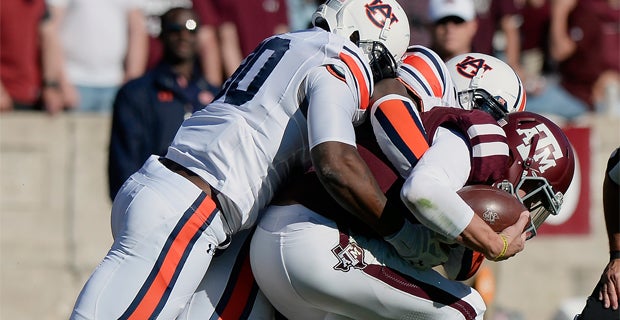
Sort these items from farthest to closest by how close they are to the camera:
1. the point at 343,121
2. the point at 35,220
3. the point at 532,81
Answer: the point at 532,81 → the point at 35,220 → the point at 343,121

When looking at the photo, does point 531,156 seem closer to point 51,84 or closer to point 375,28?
point 375,28

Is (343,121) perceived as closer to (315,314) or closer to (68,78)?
(315,314)

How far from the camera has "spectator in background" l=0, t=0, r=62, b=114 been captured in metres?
8.54

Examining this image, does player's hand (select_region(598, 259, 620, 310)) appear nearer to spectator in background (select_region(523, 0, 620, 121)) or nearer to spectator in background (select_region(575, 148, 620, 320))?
spectator in background (select_region(575, 148, 620, 320))

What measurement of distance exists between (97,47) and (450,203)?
4893 mm

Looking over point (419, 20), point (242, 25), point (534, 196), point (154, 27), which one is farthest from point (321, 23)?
point (154, 27)

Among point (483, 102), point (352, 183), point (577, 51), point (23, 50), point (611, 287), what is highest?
point (352, 183)

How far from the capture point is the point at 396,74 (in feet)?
15.6

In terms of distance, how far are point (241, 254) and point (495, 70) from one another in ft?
4.30

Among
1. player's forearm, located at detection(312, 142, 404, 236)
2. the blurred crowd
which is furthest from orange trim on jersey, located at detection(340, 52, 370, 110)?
the blurred crowd

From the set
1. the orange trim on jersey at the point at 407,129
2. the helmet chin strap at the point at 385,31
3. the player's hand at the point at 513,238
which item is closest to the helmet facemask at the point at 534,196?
the player's hand at the point at 513,238

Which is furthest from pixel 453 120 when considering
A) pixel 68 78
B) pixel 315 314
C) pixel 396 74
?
pixel 68 78

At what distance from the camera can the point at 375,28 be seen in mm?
4727

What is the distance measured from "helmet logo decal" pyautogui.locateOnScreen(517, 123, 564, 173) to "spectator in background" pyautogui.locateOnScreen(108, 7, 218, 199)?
109 inches
